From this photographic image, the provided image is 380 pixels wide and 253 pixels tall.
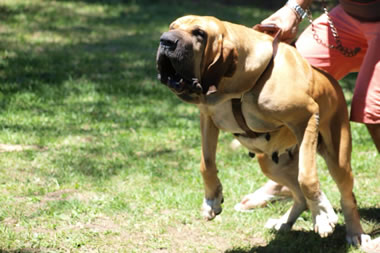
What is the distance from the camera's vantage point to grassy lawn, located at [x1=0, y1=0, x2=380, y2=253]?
13.9ft

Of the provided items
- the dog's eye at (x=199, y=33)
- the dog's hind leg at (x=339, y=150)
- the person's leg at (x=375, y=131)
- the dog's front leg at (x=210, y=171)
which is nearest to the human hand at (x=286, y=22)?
the dog's hind leg at (x=339, y=150)

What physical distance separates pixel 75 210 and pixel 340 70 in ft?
7.45

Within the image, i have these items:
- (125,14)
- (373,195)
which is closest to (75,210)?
(373,195)

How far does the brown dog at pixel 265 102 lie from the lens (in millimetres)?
3025

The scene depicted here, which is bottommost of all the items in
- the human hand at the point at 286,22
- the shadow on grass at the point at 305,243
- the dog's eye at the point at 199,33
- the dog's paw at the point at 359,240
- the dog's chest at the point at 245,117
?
the shadow on grass at the point at 305,243

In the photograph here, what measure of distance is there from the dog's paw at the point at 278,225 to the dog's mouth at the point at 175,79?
1778mm

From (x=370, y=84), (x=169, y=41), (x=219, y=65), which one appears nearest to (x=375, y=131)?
(x=370, y=84)

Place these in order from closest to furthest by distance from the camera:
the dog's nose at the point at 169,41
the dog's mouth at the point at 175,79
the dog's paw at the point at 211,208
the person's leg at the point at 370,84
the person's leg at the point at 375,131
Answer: the dog's nose at the point at 169,41 → the dog's mouth at the point at 175,79 → the dog's paw at the point at 211,208 → the person's leg at the point at 370,84 → the person's leg at the point at 375,131

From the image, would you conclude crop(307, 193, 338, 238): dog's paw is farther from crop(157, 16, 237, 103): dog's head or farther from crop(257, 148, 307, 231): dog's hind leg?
crop(157, 16, 237, 103): dog's head

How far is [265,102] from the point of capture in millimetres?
3377

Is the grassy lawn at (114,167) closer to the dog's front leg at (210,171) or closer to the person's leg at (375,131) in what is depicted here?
the dog's front leg at (210,171)

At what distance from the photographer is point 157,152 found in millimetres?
6039

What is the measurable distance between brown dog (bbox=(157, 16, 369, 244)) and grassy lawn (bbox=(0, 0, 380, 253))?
2.00 feet

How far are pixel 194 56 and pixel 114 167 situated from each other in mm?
2772
